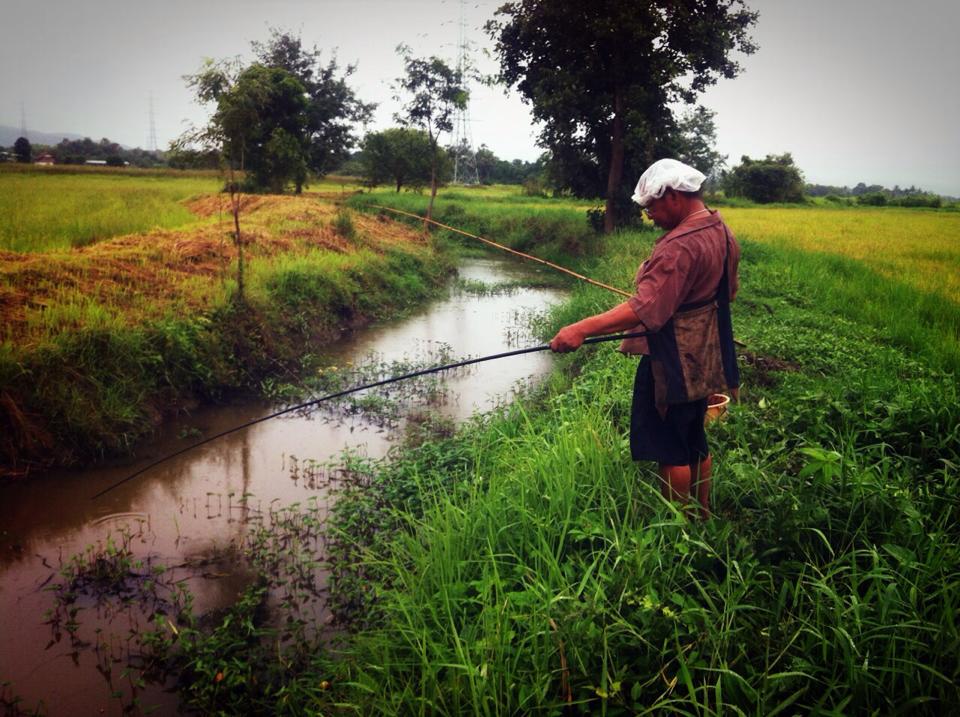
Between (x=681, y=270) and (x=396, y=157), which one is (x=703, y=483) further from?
(x=396, y=157)

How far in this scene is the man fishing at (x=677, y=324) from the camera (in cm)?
216

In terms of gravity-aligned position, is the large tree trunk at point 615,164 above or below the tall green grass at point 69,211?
above

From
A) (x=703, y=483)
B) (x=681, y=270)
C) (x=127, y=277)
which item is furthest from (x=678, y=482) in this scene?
(x=127, y=277)

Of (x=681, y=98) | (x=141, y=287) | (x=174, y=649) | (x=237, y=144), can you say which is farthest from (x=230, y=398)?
(x=681, y=98)

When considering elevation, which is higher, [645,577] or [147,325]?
[147,325]

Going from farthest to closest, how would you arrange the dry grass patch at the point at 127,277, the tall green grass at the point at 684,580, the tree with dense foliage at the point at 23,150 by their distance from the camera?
the tree with dense foliage at the point at 23,150 < the dry grass patch at the point at 127,277 < the tall green grass at the point at 684,580

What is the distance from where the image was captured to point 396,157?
80.3ft

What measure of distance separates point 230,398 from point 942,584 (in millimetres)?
5439

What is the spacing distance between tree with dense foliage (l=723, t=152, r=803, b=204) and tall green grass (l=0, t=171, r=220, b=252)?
32176mm

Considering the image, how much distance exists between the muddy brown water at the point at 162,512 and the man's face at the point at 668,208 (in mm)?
2771

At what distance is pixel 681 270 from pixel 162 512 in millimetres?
3516

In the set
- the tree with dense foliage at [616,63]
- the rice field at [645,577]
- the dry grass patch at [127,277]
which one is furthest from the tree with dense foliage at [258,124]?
the tree with dense foliage at [616,63]

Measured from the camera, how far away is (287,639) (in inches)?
104

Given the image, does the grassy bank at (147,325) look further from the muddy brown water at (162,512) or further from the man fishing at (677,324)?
the man fishing at (677,324)
